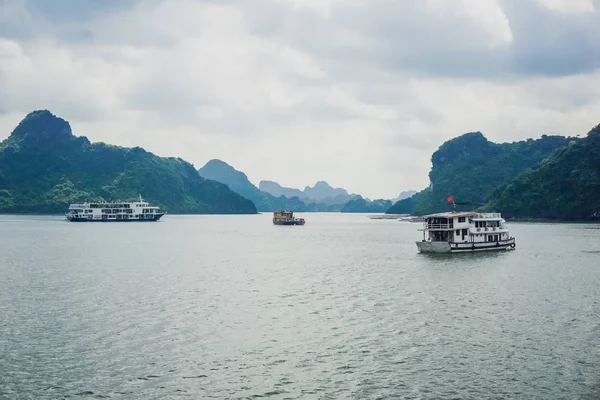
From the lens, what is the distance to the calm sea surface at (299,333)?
27.5m

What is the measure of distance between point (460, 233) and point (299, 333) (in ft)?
227

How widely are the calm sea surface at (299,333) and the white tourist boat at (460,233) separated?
67.5ft

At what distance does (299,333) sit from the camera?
38906 millimetres

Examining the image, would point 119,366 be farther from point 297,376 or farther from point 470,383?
point 470,383

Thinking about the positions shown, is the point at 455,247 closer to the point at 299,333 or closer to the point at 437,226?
the point at 437,226

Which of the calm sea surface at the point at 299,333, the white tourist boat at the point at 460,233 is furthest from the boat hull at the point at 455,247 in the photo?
the calm sea surface at the point at 299,333

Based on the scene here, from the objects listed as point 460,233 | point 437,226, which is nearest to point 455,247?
point 460,233

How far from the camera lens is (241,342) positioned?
36344mm

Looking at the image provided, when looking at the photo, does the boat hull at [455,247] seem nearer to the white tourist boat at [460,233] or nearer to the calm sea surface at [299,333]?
the white tourist boat at [460,233]

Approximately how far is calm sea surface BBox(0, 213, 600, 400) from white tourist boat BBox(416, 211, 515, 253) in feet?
67.5

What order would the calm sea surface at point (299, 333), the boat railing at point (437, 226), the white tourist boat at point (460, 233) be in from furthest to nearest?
→ 1. the boat railing at point (437, 226)
2. the white tourist boat at point (460, 233)
3. the calm sea surface at point (299, 333)

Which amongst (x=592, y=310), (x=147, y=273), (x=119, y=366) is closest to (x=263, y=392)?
(x=119, y=366)

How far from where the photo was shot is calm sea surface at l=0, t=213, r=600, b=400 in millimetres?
27453

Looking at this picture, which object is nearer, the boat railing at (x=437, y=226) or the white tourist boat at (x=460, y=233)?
the white tourist boat at (x=460, y=233)
